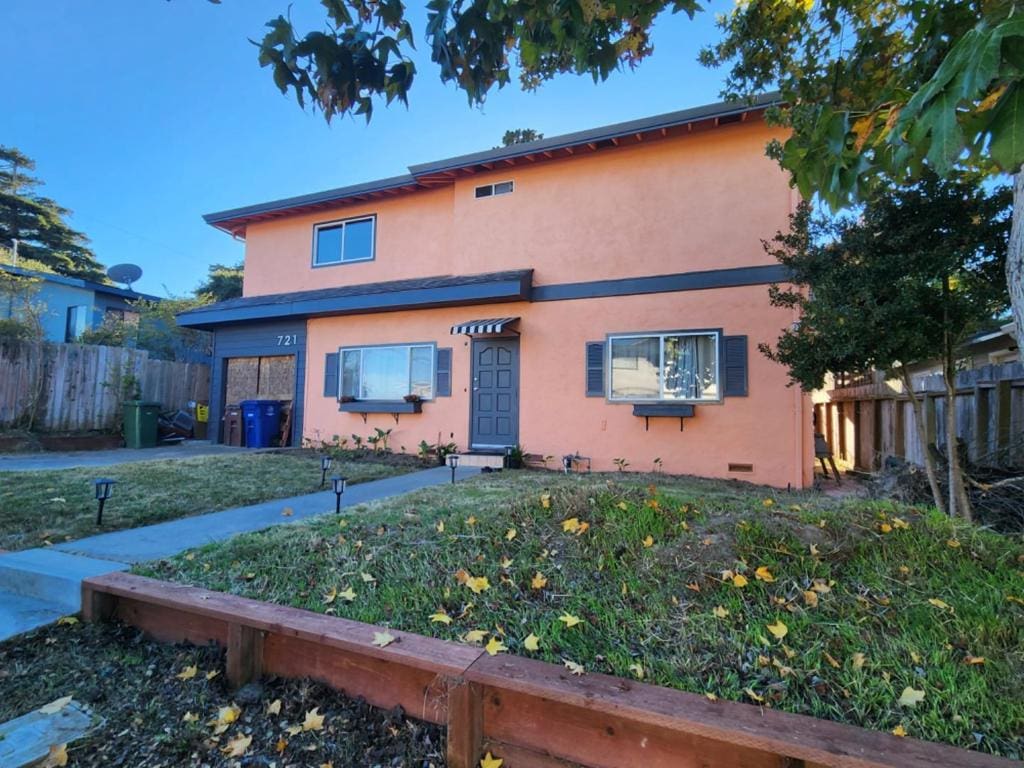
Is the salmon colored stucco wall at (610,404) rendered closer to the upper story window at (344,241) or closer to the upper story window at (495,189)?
the upper story window at (344,241)

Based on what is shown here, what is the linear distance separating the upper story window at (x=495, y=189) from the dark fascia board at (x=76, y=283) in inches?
523

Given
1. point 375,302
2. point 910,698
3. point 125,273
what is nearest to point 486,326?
point 375,302

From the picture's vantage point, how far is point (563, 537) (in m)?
3.00

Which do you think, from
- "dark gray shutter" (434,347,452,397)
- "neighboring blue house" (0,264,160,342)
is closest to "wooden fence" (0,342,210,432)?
"neighboring blue house" (0,264,160,342)

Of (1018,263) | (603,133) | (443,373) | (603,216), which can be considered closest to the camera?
(1018,263)

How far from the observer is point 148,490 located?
5.74 m

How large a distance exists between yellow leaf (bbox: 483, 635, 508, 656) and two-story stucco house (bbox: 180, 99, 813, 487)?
6.08m

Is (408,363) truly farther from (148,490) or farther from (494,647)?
(494,647)

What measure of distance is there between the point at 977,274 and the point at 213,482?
317 inches

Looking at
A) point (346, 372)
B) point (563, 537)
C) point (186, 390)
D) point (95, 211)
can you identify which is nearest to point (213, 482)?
point (346, 372)

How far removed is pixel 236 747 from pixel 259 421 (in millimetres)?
9653

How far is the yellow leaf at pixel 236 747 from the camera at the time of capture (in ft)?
6.40

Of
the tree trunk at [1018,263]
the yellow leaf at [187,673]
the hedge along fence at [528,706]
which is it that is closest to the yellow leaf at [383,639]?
the hedge along fence at [528,706]

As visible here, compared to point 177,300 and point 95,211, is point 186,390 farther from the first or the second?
point 95,211
